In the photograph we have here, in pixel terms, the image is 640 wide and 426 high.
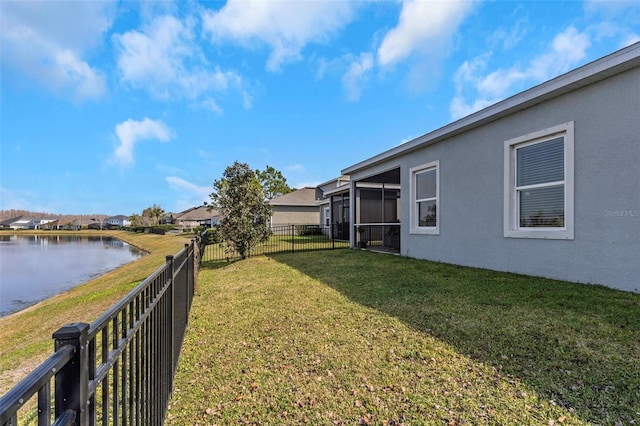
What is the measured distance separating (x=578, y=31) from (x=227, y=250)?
38.1 ft

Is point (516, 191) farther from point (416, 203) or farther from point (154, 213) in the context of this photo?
point (154, 213)

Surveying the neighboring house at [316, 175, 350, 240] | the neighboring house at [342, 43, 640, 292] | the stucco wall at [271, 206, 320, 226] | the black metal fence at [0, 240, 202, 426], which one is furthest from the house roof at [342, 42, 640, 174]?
the stucco wall at [271, 206, 320, 226]

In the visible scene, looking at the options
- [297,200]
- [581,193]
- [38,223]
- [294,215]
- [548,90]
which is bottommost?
A: [38,223]

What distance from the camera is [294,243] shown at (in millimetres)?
16203

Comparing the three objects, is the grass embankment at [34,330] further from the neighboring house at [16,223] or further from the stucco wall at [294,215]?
the neighboring house at [16,223]

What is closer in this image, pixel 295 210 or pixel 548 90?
pixel 548 90

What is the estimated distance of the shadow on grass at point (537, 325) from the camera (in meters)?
2.50

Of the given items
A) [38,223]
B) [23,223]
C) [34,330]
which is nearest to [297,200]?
[34,330]

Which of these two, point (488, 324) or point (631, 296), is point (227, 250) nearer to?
point (488, 324)

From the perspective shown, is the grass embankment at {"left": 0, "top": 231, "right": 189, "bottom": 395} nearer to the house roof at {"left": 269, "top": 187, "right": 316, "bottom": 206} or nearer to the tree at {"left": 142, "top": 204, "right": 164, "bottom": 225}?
the house roof at {"left": 269, "top": 187, "right": 316, "bottom": 206}

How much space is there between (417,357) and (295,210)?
2361 centimetres

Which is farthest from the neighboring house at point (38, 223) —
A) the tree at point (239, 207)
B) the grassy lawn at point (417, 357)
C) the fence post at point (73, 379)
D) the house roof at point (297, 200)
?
the fence post at point (73, 379)

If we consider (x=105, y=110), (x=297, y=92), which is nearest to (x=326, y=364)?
(x=297, y=92)

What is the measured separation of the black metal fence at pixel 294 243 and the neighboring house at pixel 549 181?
19.9 feet
